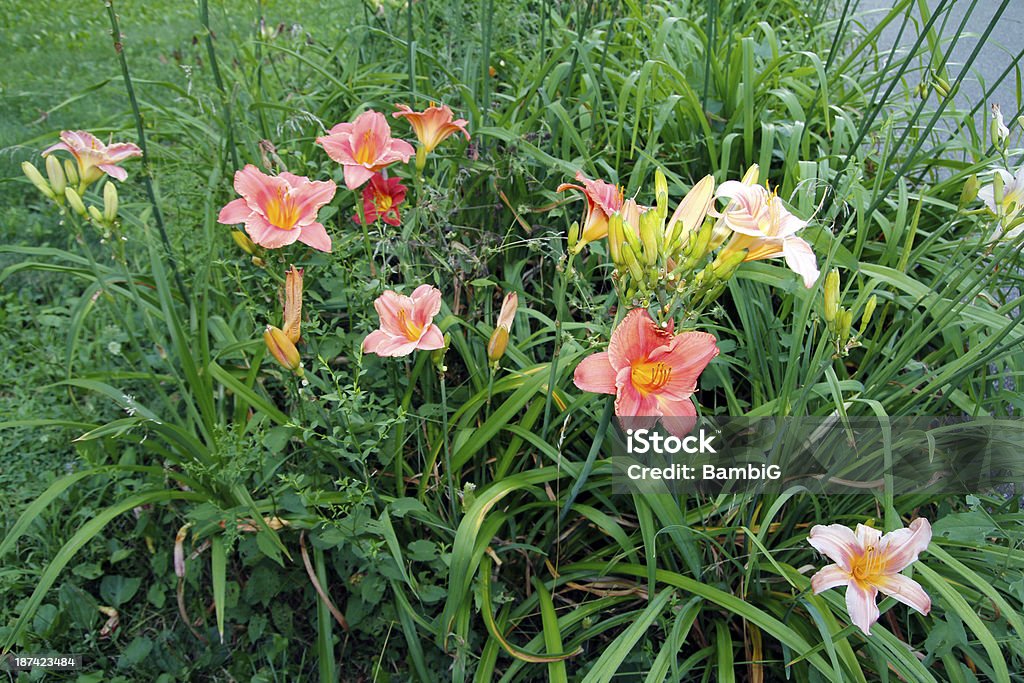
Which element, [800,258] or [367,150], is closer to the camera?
[800,258]

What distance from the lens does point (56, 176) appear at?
1.47 meters

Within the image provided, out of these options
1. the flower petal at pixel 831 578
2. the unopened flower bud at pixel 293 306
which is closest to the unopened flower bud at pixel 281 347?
the unopened flower bud at pixel 293 306

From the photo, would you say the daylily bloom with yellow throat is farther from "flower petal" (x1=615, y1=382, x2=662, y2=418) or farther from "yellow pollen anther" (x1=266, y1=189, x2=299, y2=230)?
"flower petal" (x1=615, y1=382, x2=662, y2=418)

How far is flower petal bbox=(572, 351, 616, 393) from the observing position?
106cm

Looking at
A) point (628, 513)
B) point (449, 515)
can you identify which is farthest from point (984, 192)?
point (449, 515)

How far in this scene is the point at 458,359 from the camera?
1929 millimetres

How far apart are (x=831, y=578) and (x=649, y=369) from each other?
18.7 inches

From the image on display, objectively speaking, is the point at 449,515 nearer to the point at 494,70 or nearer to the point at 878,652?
the point at 878,652

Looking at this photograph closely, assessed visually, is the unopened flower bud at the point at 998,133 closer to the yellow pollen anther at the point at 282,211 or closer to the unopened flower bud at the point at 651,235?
the unopened flower bud at the point at 651,235

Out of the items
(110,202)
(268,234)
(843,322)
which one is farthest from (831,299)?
(110,202)

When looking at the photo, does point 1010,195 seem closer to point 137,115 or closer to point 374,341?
point 374,341

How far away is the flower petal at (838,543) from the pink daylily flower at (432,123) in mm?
1079

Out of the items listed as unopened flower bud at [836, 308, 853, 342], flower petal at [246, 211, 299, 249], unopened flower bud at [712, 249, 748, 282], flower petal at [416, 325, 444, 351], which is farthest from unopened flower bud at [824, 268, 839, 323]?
flower petal at [246, 211, 299, 249]

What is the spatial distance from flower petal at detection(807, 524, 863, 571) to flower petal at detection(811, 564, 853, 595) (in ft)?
0.04
